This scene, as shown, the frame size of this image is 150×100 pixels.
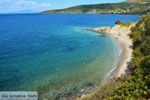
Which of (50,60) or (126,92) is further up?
(126,92)

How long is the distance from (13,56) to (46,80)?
2146cm

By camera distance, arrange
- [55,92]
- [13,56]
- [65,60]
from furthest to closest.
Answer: [13,56] < [65,60] < [55,92]

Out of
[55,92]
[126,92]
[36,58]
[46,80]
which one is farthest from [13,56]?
[126,92]

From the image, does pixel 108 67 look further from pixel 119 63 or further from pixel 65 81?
pixel 65 81

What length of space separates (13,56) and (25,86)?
2301 centimetres

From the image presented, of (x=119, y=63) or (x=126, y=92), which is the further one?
(x=119, y=63)

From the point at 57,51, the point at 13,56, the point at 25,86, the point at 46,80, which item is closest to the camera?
the point at 25,86

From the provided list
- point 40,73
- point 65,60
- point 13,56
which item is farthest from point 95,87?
point 13,56

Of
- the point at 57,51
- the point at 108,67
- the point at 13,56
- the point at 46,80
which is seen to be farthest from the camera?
the point at 57,51

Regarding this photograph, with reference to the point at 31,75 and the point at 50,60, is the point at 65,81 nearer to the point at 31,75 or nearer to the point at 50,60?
the point at 31,75

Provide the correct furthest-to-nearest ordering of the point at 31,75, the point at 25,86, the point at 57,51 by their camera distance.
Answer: the point at 57,51 → the point at 31,75 → the point at 25,86

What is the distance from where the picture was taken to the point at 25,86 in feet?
120

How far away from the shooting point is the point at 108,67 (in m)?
46.4

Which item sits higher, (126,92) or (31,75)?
(126,92)
